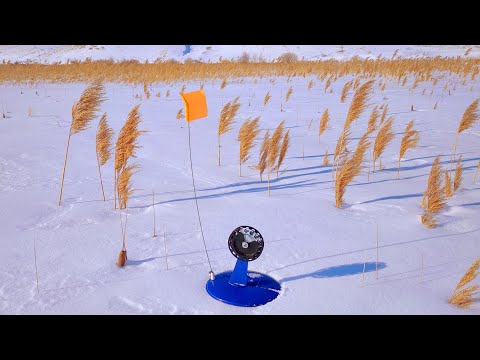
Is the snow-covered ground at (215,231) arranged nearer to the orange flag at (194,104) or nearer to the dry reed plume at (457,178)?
the dry reed plume at (457,178)

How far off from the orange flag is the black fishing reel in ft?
4.42

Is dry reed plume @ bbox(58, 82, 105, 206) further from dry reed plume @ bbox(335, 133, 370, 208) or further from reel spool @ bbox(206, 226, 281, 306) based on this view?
dry reed plume @ bbox(335, 133, 370, 208)

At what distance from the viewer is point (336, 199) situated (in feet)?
12.0

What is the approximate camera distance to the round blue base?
2260 millimetres

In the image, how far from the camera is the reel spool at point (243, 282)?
2279 millimetres

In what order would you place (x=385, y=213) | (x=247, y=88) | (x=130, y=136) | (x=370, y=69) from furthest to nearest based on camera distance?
1. (x=370, y=69)
2. (x=247, y=88)
3. (x=385, y=213)
4. (x=130, y=136)

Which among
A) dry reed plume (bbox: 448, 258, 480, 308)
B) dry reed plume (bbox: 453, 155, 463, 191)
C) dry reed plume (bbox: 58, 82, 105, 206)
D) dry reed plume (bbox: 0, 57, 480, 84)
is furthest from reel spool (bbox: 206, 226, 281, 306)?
dry reed plume (bbox: 0, 57, 480, 84)

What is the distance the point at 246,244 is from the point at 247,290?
291 millimetres

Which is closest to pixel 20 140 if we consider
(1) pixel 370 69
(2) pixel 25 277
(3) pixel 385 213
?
(2) pixel 25 277

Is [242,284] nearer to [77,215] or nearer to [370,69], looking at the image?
[77,215]

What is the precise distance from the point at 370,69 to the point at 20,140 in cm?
1337

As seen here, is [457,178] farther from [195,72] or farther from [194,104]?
[195,72]

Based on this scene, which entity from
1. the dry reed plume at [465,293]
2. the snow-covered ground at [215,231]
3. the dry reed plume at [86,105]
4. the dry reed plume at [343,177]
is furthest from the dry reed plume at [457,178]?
the dry reed plume at [86,105]

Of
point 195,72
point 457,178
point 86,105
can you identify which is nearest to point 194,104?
point 86,105
